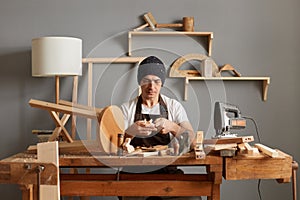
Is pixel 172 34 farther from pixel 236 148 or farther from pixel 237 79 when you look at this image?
pixel 236 148

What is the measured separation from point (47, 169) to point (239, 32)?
2.01 metres

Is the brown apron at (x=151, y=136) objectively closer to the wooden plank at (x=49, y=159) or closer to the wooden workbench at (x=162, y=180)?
the wooden workbench at (x=162, y=180)

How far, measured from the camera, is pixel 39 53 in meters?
3.25

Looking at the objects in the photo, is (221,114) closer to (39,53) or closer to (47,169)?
(47,169)

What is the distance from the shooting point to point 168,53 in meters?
3.67

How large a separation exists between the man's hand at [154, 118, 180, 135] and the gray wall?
85cm

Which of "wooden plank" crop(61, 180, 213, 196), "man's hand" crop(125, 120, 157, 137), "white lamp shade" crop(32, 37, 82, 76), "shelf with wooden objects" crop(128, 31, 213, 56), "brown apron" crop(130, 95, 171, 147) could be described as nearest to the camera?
"wooden plank" crop(61, 180, 213, 196)

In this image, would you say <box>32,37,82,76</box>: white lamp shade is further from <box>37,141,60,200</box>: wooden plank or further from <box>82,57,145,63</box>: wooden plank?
<box>37,141,60,200</box>: wooden plank

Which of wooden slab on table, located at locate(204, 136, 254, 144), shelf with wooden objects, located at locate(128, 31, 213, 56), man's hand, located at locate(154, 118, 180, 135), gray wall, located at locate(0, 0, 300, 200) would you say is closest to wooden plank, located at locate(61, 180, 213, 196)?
wooden slab on table, located at locate(204, 136, 254, 144)

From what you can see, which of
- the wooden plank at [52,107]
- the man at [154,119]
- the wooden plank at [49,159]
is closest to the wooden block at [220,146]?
the man at [154,119]

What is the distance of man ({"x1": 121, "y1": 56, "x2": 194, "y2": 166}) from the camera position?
8.93 feet

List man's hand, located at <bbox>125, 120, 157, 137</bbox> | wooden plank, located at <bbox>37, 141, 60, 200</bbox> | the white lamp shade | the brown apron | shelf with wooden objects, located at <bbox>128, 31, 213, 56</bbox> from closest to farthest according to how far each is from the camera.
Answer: wooden plank, located at <bbox>37, 141, 60, 200</bbox>
man's hand, located at <bbox>125, 120, 157, 137</bbox>
the brown apron
the white lamp shade
shelf with wooden objects, located at <bbox>128, 31, 213, 56</bbox>

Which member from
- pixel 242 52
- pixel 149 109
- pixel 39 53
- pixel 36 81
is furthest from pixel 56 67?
pixel 242 52

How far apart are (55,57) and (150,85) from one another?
29.7 inches
